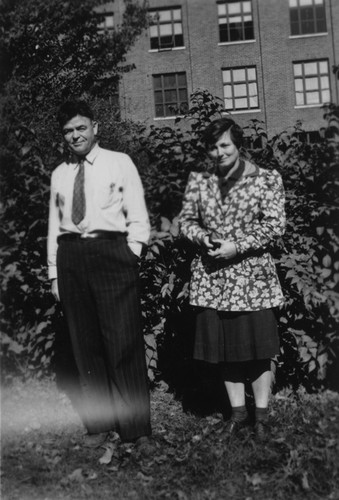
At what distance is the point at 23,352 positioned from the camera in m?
4.24

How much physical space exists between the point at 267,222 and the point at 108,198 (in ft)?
3.27

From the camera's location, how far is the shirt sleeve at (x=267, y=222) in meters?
3.11

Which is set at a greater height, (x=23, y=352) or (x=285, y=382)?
(x=23, y=352)

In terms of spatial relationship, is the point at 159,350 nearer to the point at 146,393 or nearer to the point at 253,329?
the point at 146,393

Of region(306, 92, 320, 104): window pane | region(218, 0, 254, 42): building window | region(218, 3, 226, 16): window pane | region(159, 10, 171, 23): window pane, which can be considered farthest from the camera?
region(218, 3, 226, 16): window pane

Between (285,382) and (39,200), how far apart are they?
8.05 ft

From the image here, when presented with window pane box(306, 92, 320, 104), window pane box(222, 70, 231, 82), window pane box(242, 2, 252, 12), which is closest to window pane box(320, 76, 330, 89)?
window pane box(306, 92, 320, 104)

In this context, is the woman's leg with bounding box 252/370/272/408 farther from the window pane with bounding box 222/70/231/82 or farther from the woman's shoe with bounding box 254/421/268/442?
the window pane with bounding box 222/70/231/82

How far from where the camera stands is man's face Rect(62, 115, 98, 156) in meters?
3.19

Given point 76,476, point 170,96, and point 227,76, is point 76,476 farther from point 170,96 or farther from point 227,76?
point 170,96

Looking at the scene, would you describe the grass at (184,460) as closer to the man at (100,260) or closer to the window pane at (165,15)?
the man at (100,260)

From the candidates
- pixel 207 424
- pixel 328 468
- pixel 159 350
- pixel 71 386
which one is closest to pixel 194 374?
pixel 159 350

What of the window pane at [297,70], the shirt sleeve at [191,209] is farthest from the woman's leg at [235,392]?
the window pane at [297,70]

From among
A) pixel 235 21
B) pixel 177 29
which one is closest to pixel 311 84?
pixel 235 21
